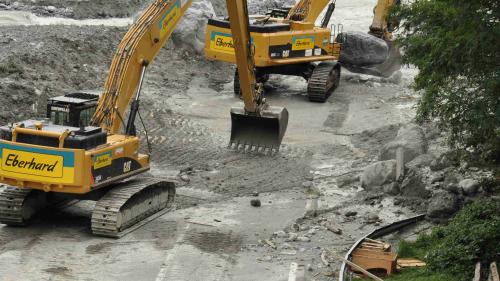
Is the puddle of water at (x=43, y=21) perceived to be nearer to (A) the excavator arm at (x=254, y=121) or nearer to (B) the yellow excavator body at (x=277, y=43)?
(B) the yellow excavator body at (x=277, y=43)

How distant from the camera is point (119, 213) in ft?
55.3

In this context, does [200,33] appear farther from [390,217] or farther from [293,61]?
[390,217]

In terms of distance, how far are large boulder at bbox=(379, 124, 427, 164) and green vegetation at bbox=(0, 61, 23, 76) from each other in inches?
358

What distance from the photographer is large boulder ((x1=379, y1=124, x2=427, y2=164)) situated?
2155 cm

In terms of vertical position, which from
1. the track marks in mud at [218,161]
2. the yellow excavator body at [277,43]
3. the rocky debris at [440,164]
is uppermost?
the yellow excavator body at [277,43]

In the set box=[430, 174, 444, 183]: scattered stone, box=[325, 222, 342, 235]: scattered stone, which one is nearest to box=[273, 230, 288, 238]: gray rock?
box=[325, 222, 342, 235]: scattered stone

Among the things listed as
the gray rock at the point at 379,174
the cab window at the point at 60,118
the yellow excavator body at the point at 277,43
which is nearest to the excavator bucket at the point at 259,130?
the gray rock at the point at 379,174

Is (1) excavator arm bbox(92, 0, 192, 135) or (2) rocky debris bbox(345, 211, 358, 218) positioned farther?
(2) rocky debris bbox(345, 211, 358, 218)

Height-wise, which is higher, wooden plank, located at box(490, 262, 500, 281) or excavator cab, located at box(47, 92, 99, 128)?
excavator cab, located at box(47, 92, 99, 128)

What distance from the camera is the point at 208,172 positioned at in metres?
21.4

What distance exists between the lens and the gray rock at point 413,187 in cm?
1941

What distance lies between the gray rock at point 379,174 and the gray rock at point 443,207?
1.69 meters

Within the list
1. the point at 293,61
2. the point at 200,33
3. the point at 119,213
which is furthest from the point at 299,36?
the point at 119,213

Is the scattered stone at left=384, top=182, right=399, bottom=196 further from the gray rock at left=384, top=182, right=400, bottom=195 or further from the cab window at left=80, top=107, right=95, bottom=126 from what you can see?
the cab window at left=80, top=107, right=95, bottom=126
